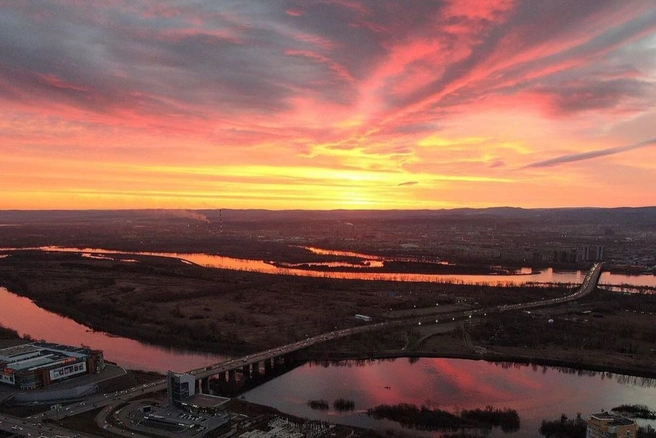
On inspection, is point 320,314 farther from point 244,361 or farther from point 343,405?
point 343,405

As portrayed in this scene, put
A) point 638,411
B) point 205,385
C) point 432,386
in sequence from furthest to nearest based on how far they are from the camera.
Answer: point 432,386
point 205,385
point 638,411

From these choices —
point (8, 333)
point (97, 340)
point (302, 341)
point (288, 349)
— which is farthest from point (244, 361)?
point (8, 333)

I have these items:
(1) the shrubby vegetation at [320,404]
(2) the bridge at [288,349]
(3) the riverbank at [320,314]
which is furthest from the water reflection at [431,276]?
(1) the shrubby vegetation at [320,404]

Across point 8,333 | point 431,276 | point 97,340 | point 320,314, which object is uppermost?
point 431,276

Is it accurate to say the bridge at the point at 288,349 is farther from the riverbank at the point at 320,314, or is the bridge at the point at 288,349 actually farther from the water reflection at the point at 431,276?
the water reflection at the point at 431,276

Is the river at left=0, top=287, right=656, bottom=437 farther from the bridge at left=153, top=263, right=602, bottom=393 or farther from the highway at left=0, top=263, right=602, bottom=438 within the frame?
the highway at left=0, top=263, right=602, bottom=438

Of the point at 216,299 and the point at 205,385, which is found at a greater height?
the point at 216,299

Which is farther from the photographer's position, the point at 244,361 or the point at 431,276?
the point at 431,276

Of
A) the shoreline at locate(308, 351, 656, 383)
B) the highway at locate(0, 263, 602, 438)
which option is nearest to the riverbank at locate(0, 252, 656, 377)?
the shoreline at locate(308, 351, 656, 383)
